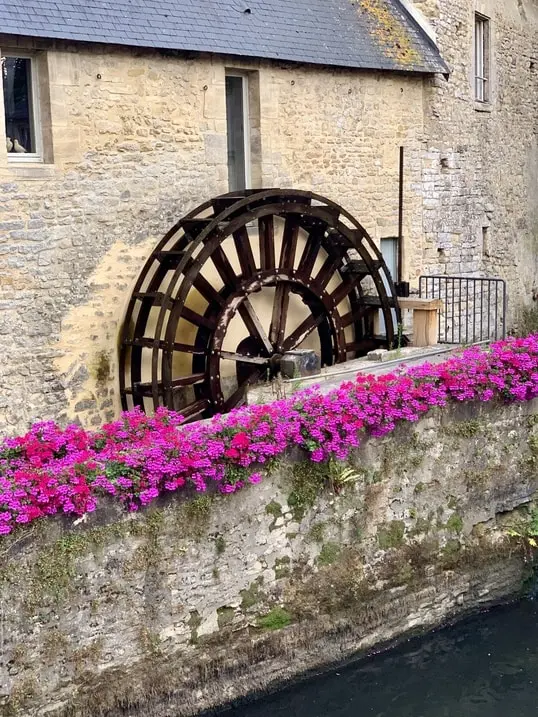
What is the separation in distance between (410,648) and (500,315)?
24.1ft

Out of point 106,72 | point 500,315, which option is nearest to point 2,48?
point 106,72

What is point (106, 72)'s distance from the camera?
889cm

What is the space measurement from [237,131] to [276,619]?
5.40 m

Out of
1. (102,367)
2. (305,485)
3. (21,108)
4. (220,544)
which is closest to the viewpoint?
(220,544)

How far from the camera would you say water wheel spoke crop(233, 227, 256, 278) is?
9.60 metres

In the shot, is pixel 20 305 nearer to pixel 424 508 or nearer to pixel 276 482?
pixel 276 482

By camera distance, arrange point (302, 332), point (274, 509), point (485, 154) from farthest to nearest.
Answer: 1. point (485, 154)
2. point (302, 332)
3. point (274, 509)

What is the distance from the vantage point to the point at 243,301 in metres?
9.74

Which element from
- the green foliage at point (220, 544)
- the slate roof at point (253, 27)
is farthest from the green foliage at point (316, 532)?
the slate roof at point (253, 27)

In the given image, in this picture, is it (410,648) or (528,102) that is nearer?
(410,648)

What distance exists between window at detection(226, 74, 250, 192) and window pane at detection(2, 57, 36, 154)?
240 cm

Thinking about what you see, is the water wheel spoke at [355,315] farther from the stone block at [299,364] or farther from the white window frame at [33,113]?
the white window frame at [33,113]

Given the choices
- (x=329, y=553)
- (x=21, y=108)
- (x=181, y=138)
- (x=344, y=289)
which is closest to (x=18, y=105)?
(x=21, y=108)

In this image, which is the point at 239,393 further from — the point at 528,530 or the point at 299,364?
the point at 528,530
